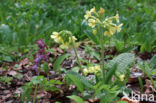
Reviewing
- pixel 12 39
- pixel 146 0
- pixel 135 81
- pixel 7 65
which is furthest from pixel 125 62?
pixel 146 0

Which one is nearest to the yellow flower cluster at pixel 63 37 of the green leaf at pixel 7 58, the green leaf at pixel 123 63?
the green leaf at pixel 123 63

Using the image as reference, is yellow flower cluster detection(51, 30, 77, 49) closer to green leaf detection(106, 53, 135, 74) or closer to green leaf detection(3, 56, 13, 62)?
green leaf detection(106, 53, 135, 74)

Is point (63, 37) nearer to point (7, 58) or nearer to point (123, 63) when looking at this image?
point (123, 63)

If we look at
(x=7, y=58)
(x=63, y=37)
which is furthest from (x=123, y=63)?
(x=7, y=58)

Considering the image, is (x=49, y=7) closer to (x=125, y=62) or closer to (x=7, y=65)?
(x=7, y=65)

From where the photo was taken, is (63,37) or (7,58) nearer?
(63,37)

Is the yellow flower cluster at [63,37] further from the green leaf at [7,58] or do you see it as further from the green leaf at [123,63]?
the green leaf at [7,58]

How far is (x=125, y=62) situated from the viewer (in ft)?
5.96

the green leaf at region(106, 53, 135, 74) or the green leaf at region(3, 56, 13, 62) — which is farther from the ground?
the green leaf at region(3, 56, 13, 62)

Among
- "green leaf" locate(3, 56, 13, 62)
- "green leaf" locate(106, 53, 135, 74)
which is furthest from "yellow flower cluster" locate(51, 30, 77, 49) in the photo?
"green leaf" locate(3, 56, 13, 62)

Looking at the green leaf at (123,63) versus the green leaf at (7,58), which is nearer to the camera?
the green leaf at (123,63)

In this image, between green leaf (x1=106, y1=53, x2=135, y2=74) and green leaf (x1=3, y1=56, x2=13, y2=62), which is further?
green leaf (x1=3, y1=56, x2=13, y2=62)

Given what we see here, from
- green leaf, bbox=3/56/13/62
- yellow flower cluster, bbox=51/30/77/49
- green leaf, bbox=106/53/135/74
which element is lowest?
green leaf, bbox=106/53/135/74

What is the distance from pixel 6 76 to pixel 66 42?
3.17 ft
